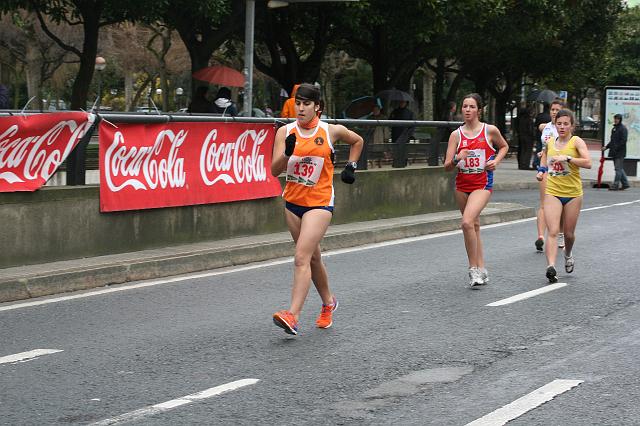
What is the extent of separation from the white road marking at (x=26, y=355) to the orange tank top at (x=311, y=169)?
6.92 ft

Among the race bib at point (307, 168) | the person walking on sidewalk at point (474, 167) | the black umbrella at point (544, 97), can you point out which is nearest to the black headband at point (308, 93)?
→ the race bib at point (307, 168)

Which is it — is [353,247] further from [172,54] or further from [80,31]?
[172,54]

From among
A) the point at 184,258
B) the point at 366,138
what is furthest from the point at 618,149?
the point at 184,258

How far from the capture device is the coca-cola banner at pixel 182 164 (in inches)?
471

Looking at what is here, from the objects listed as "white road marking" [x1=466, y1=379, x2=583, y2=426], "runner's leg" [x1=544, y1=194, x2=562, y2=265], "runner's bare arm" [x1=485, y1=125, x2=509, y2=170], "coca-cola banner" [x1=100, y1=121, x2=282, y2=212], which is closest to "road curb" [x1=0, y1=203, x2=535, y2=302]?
"coca-cola banner" [x1=100, y1=121, x2=282, y2=212]

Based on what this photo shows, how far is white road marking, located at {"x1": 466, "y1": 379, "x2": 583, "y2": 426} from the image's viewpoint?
6061 mm

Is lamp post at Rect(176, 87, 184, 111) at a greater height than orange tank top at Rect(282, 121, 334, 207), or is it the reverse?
lamp post at Rect(176, 87, 184, 111)

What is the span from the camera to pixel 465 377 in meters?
7.10

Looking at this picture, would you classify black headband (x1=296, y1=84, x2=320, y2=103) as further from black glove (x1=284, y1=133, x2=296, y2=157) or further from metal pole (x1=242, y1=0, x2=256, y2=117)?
metal pole (x1=242, y1=0, x2=256, y2=117)

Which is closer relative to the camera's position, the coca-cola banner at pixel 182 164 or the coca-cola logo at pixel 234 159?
the coca-cola banner at pixel 182 164

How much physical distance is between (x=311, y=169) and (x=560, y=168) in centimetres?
421

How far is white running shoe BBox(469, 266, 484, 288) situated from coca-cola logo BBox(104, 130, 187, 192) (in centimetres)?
360

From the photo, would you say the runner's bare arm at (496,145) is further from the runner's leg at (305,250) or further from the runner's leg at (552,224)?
the runner's leg at (305,250)

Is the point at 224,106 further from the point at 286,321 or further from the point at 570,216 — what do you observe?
the point at 286,321
